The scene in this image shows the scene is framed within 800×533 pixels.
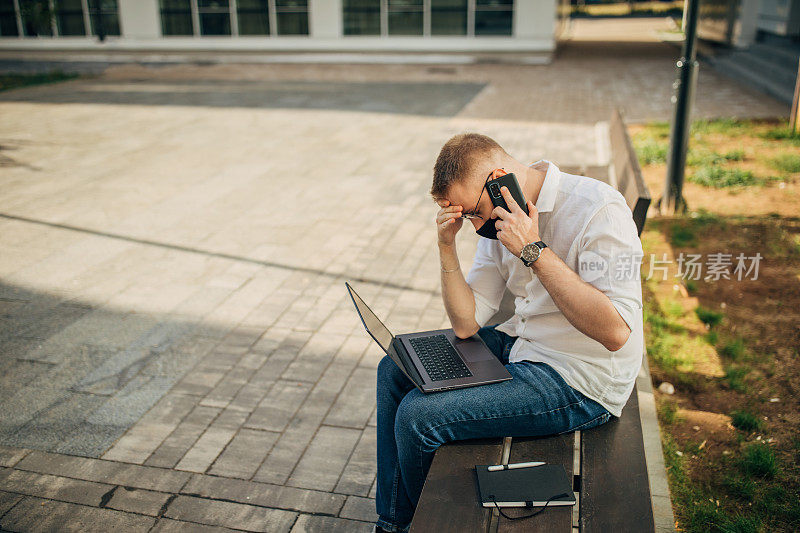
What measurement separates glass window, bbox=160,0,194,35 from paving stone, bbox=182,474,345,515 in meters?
21.7

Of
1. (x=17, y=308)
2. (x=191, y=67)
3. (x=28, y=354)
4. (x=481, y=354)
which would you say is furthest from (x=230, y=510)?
(x=191, y=67)

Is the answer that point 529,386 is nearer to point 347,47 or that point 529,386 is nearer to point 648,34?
point 347,47

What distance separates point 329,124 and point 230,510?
374 inches

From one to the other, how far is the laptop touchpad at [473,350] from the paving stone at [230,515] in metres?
1.09

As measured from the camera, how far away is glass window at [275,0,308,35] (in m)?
21.6

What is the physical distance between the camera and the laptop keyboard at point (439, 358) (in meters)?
2.63

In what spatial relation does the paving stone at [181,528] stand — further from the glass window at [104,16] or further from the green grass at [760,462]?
the glass window at [104,16]

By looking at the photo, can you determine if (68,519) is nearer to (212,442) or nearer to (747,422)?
(212,442)

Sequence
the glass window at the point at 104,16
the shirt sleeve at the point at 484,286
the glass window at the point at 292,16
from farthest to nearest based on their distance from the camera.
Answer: the glass window at the point at 104,16, the glass window at the point at 292,16, the shirt sleeve at the point at 484,286

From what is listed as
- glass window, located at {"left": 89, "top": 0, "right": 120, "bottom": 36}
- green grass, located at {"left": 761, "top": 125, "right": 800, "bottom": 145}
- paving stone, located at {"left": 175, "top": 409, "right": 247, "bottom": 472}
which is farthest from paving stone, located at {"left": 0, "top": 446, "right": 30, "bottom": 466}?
glass window, located at {"left": 89, "top": 0, "right": 120, "bottom": 36}

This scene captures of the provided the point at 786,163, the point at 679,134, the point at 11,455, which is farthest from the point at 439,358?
the point at 786,163

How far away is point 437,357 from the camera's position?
9.12 ft

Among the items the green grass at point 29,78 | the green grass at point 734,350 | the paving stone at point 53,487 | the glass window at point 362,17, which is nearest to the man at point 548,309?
the paving stone at point 53,487

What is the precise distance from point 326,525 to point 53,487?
1358 mm
